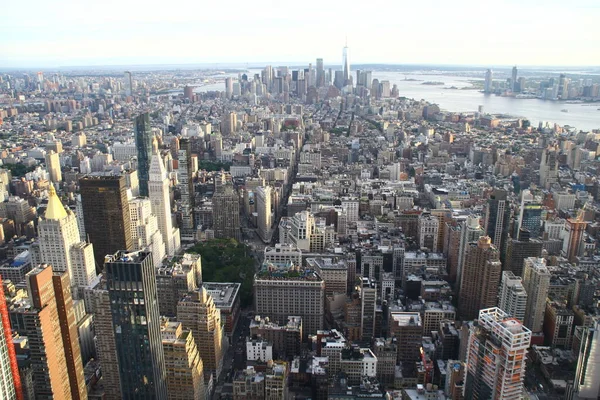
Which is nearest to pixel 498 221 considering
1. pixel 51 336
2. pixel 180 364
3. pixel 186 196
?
pixel 180 364

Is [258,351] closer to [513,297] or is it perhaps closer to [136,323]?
[136,323]

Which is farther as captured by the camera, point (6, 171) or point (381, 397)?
point (6, 171)

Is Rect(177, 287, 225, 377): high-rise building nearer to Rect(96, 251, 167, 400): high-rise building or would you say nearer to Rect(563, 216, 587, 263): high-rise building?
Rect(96, 251, 167, 400): high-rise building

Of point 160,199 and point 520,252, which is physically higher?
point 160,199

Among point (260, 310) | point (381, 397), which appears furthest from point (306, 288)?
point (381, 397)

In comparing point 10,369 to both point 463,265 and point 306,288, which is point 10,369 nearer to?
point 306,288
